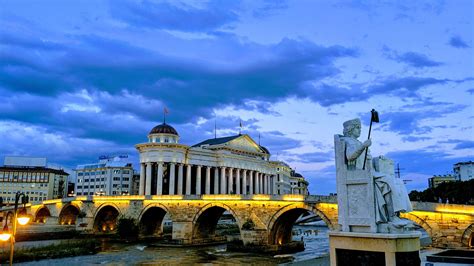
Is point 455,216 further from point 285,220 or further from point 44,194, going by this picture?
point 44,194

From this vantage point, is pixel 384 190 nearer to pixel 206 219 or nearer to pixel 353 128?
pixel 353 128

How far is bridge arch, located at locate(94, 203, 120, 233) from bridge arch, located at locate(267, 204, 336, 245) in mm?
27889

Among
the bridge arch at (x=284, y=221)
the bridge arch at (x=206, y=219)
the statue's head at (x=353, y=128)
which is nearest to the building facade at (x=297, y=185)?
the bridge arch at (x=206, y=219)

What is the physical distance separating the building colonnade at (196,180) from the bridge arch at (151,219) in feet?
29.0

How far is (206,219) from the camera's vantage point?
4969cm

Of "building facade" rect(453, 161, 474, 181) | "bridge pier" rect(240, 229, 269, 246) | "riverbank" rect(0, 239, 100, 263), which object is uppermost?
"building facade" rect(453, 161, 474, 181)

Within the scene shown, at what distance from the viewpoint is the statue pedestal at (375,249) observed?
319 inches

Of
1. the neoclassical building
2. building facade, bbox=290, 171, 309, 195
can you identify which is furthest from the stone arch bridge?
building facade, bbox=290, 171, 309, 195

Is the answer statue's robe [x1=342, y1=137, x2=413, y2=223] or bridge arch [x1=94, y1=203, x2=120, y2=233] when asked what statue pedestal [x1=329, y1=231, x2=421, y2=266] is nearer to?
statue's robe [x1=342, y1=137, x2=413, y2=223]

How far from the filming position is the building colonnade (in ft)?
223

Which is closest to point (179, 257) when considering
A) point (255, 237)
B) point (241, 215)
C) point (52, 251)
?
point (255, 237)

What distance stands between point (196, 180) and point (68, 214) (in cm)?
2454

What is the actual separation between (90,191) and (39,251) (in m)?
75.9

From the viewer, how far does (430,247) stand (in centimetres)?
2638
